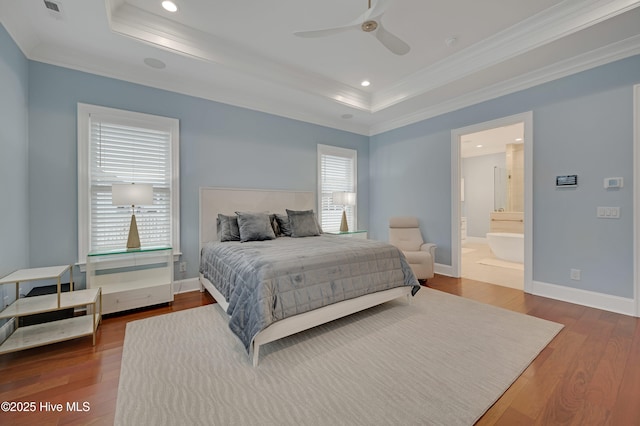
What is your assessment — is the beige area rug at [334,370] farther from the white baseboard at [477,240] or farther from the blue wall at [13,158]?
the white baseboard at [477,240]

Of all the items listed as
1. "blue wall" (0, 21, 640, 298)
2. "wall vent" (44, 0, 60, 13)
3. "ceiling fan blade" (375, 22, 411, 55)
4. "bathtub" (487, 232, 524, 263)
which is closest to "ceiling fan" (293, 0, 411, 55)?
"ceiling fan blade" (375, 22, 411, 55)

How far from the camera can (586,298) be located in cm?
304

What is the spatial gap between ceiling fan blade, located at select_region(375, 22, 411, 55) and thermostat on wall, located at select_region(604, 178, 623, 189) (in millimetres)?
2687

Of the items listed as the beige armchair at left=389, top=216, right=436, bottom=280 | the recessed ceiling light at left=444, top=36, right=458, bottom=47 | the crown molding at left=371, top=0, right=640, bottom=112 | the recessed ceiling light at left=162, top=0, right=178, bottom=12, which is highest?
the recessed ceiling light at left=444, top=36, right=458, bottom=47

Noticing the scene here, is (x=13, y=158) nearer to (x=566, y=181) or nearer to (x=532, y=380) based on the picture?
(x=532, y=380)

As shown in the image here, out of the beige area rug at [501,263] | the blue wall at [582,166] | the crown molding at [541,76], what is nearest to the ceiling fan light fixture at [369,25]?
the crown molding at [541,76]

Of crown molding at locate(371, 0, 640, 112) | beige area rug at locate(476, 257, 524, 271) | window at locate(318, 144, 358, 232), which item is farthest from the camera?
window at locate(318, 144, 358, 232)

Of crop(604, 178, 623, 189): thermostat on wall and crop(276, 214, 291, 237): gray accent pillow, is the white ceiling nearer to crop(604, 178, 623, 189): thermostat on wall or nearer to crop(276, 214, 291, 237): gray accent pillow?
crop(604, 178, 623, 189): thermostat on wall

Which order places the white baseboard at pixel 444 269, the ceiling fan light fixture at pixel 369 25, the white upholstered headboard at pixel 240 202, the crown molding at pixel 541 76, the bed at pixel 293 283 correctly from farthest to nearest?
the white baseboard at pixel 444 269 < the white upholstered headboard at pixel 240 202 < the crown molding at pixel 541 76 < the ceiling fan light fixture at pixel 369 25 < the bed at pixel 293 283

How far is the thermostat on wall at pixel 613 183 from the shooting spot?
281cm

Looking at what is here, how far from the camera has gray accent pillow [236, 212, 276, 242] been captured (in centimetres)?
343

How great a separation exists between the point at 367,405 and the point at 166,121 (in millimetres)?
3821

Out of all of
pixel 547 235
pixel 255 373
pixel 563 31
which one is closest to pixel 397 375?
pixel 255 373

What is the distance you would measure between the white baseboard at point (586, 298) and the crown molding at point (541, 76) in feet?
8.49
